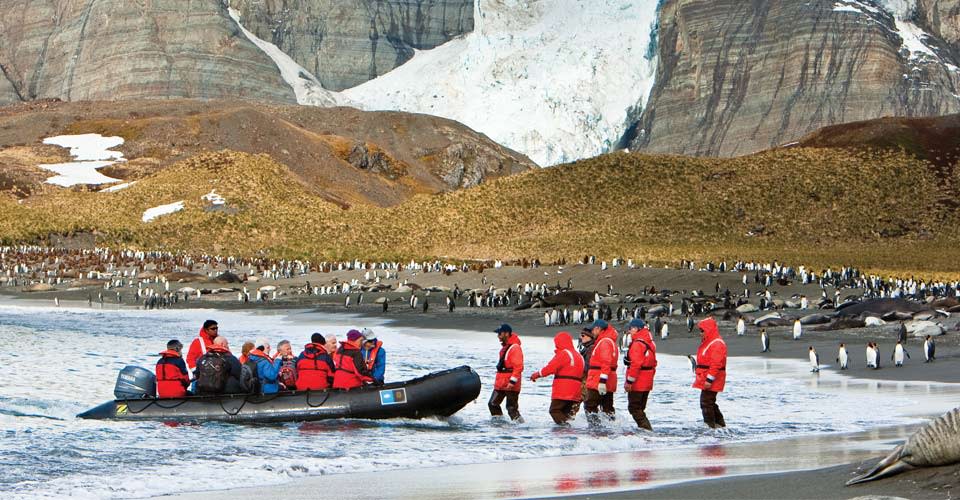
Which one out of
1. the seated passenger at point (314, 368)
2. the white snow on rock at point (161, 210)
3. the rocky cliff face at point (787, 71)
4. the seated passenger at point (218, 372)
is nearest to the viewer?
the seated passenger at point (218, 372)

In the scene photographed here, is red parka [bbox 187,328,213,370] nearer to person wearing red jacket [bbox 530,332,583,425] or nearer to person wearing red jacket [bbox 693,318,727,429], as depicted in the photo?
person wearing red jacket [bbox 530,332,583,425]

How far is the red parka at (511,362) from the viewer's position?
16398 mm

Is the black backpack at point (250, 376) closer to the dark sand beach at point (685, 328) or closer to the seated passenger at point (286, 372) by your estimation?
the seated passenger at point (286, 372)

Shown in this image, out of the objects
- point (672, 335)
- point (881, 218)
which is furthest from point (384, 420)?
point (881, 218)

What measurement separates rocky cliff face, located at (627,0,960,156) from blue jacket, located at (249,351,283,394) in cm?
15182

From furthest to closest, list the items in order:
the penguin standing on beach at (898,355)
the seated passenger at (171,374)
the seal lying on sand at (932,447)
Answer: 1. the penguin standing on beach at (898,355)
2. the seated passenger at (171,374)
3. the seal lying on sand at (932,447)

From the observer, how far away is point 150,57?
188875mm

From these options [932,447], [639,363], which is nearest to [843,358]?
[639,363]

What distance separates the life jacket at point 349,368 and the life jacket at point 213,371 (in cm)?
144

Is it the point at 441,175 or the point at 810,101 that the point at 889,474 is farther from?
the point at 810,101

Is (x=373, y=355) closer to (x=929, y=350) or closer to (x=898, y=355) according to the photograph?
(x=898, y=355)

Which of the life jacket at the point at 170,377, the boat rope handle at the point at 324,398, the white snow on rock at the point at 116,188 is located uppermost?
the white snow on rock at the point at 116,188

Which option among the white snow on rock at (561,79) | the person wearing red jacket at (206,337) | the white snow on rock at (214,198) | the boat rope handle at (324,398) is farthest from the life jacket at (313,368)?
the white snow on rock at (561,79)

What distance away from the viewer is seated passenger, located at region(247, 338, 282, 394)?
17375 mm
